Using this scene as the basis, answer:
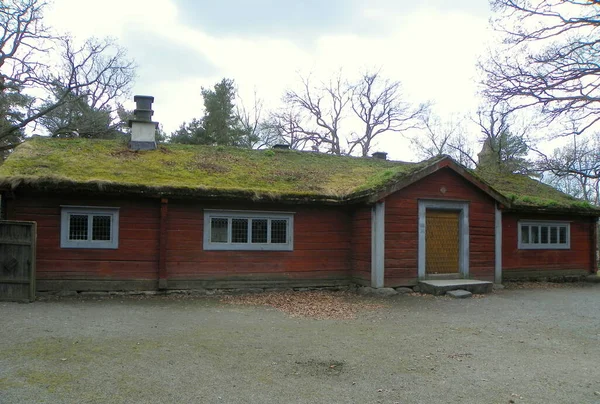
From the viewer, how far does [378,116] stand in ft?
131

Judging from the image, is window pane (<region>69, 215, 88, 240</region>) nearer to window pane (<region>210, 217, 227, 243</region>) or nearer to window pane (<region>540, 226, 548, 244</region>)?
window pane (<region>210, 217, 227, 243</region>)

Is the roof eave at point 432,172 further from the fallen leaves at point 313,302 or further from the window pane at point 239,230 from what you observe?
the window pane at point 239,230

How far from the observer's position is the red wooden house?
11836mm

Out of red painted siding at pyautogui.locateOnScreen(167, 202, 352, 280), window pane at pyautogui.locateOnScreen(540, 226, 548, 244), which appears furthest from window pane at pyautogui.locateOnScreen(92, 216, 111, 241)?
window pane at pyautogui.locateOnScreen(540, 226, 548, 244)

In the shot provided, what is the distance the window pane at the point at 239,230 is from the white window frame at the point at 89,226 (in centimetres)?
291

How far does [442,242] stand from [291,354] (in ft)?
27.2

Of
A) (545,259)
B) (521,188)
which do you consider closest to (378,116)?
(521,188)

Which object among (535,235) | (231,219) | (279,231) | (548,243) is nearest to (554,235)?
(548,243)

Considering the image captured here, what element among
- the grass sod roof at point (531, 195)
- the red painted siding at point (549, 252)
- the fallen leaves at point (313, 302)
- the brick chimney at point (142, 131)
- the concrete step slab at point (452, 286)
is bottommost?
the fallen leaves at point (313, 302)

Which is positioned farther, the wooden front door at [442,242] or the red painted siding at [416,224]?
the wooden front door at [442,242]

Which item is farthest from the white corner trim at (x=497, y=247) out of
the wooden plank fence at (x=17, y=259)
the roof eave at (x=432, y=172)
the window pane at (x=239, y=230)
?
the wooden plank fence at (x=17, y=259)

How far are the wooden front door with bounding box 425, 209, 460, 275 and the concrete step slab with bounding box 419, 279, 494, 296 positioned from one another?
A: 1.62 ft

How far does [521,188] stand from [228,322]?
14.2 metres

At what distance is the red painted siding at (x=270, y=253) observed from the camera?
12.6 m
